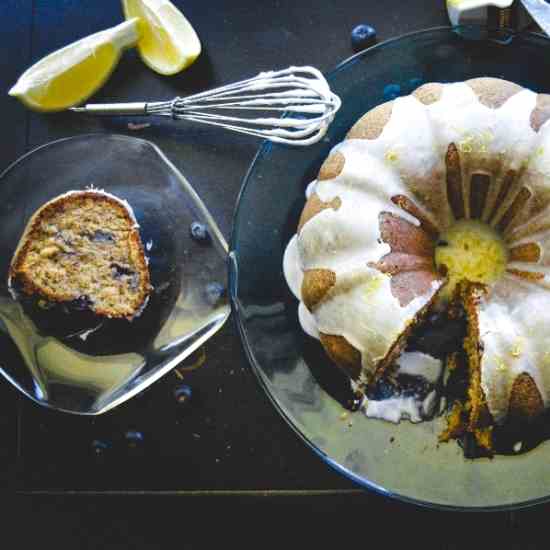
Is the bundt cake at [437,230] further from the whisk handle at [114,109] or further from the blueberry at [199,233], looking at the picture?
the whisk handle at [114,109]

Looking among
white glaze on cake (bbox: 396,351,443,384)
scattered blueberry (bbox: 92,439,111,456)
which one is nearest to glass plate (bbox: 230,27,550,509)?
white glaze on cake (bbox: 396,351,443,384)

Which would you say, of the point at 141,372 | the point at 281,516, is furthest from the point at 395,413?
the point at 141,372

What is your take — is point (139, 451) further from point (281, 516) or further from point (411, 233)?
point (411, 233)

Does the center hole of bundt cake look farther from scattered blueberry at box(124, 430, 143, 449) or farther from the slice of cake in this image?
scattered blueberry at box(124, 430, 143, 449)

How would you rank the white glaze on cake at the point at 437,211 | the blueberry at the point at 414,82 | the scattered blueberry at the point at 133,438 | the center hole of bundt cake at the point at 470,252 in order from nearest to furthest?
1. the white glaze on cake at the point at 437,211
2. the center hole of bundt cake at the point at 470,252
3. the blueberry at the point at 414,82
4. the scattered blueberry at the point at 133,438

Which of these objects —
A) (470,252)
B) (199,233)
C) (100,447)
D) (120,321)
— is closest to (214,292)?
(199,233)

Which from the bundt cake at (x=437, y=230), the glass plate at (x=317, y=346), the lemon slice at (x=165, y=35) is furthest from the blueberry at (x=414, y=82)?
the lemon slice at (x=165, y=35)
